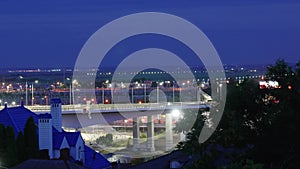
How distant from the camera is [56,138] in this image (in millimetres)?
36938

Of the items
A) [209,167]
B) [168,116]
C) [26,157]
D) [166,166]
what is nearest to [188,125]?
[209,167]

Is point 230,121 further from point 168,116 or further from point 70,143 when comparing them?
point 168,116

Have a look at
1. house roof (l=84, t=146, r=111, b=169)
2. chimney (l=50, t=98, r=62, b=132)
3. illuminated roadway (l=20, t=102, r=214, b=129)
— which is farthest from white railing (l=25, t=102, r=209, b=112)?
house roof (l=84, t=146, r=111, b=169)

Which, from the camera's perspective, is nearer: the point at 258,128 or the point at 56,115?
the point at 258,128

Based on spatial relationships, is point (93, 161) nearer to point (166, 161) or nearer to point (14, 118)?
point (14, 118)

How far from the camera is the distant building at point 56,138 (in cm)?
3562

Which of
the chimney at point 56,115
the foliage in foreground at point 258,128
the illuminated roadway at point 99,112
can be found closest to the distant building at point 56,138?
the chimney at point 56,115

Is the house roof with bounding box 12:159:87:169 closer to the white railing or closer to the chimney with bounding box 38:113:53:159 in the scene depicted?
the chimney with bounding box 38:113:53:159

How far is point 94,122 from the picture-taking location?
7175 cm

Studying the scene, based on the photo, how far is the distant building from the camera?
3562cm

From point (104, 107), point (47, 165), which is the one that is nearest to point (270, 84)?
point (47, 165)

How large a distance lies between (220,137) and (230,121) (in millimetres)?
581

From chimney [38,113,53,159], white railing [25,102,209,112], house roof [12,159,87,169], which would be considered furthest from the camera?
white railing [25,102,209,112]

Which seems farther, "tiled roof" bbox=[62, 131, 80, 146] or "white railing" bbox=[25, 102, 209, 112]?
"white railing" bbox=[25, 102, 209, 112]
